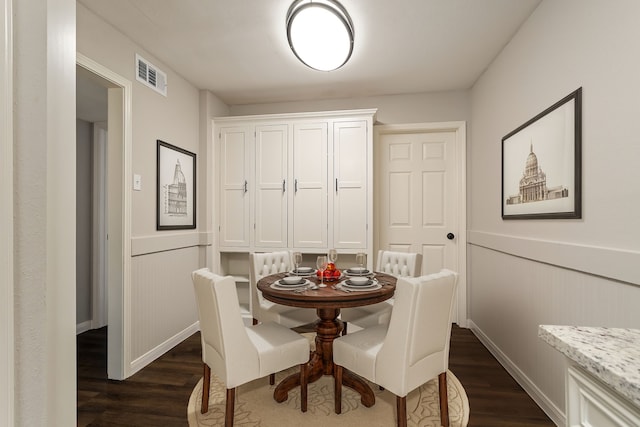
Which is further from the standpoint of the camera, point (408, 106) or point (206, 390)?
point (408, 106)

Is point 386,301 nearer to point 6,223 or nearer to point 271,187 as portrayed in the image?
point 271,187

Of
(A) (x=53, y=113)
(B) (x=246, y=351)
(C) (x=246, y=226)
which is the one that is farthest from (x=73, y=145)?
(C) (x=246, y=226)

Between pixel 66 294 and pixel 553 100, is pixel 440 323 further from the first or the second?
pixel 66 294

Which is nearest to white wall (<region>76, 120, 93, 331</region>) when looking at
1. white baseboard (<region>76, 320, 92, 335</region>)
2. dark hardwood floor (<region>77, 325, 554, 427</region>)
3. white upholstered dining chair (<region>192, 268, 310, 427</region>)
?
white baseboard (<region>76, 320, 92, 335</region>)

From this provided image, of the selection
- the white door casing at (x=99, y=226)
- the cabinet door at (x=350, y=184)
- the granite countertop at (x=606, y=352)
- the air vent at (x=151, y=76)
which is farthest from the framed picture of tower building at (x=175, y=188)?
the granite countertop at (x=606, y=352)

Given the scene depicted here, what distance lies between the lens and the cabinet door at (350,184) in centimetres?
334

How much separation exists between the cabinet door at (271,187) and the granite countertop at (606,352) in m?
2.87

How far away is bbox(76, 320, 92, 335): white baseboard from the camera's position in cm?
337

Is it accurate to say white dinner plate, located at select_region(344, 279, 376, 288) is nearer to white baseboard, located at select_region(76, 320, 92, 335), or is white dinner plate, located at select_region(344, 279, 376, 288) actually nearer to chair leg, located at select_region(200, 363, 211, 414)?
chair leg, located at select_region(200, 363, 211, 414)

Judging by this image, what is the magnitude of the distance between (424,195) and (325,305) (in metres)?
2.27

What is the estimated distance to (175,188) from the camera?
304cm

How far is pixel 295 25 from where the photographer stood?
1894mm

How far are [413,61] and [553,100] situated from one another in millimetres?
1283

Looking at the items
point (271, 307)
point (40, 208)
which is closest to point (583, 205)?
point (271, 307)
